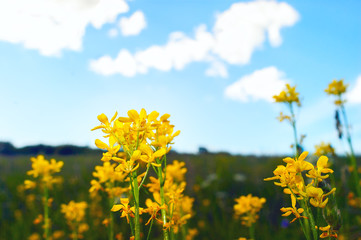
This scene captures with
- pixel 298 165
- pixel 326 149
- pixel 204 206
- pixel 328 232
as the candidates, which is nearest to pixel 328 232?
pixel 328 232

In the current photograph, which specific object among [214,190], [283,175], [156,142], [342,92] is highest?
[342,92]

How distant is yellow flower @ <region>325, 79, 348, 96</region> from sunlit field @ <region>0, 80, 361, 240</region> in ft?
0.04

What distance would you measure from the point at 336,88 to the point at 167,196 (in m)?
3.30

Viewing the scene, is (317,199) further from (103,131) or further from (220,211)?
(220,211)

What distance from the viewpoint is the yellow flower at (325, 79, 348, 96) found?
14.5 ft

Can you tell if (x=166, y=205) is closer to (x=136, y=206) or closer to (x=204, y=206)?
(x=136, y=206)

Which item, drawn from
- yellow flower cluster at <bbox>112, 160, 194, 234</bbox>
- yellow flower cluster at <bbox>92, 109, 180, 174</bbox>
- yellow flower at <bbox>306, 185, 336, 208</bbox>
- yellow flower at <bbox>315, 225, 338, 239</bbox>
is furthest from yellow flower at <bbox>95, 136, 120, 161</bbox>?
yellow flower at <bbox>315, 225, 338, 239</bbox>

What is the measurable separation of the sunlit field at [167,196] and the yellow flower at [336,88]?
1cm

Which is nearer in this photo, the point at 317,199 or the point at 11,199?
the point at 317,199

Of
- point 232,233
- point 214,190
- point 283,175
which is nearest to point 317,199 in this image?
point 283,175

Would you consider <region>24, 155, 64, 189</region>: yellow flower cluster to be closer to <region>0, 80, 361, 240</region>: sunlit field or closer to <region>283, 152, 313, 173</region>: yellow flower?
<region>0, 80, 361, 240</region>: sunlit field

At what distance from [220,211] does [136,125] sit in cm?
562

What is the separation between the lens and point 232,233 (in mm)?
5387

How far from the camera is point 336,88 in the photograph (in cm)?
445
